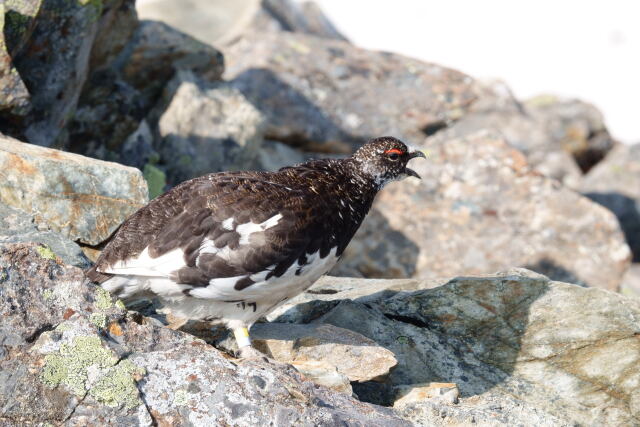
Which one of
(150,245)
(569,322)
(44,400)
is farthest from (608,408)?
(44,400)

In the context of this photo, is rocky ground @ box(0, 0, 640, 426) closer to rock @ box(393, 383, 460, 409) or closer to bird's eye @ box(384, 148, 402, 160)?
rock @ box(393, 383, 460, 409)

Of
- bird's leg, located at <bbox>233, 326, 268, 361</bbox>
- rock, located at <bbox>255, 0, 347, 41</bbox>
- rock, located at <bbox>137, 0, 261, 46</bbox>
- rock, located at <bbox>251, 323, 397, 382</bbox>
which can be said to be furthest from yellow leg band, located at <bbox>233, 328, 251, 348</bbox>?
rock, located at <bbox>255, 0, 347, 41</bbox>

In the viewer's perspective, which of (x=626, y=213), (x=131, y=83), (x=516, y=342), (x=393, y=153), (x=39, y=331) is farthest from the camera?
(x=626, y=213)

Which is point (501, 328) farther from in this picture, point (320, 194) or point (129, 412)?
point (129, 412)

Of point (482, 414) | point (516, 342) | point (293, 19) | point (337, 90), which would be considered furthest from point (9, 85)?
point (293, 19)

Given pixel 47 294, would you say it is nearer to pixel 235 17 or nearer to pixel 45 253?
pixel 45 253
